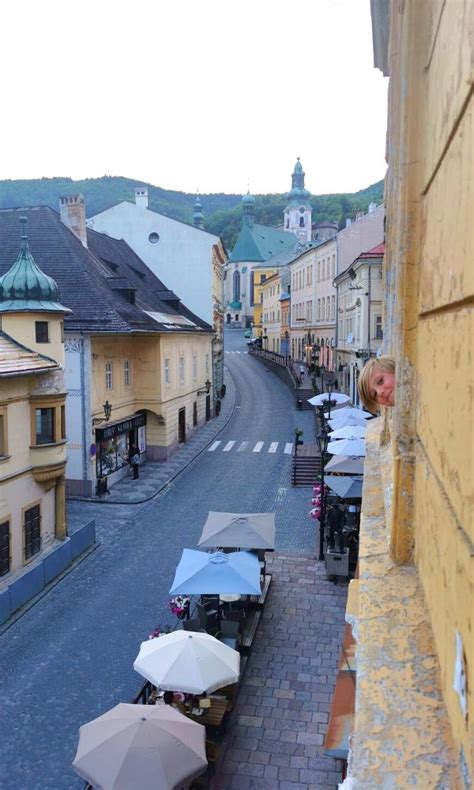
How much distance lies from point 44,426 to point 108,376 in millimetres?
A: 8847

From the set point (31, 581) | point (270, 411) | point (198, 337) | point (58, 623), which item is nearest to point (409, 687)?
point (58, 623)

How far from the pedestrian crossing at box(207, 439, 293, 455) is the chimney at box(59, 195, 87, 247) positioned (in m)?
12.9

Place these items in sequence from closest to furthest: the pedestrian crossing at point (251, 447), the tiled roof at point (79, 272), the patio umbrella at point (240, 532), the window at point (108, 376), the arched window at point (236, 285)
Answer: the patio umbrella at point (240, 532) < the tiled roof at point (79, 272) < the window at point (108, 376) < the pedestrian crossing at point (251, 447) < the arched window at point (236, 285)

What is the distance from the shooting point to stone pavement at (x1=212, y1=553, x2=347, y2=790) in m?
9.86

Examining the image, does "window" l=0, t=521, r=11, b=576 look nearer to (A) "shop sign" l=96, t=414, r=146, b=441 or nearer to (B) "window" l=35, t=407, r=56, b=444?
(B) "window" l=35, t=407, r=56, b=444

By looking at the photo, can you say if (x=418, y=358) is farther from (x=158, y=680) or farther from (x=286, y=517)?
(x=286, y=517)

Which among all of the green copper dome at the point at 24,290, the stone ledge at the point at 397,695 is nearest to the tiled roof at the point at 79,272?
the green copper dome at the point at 24,290

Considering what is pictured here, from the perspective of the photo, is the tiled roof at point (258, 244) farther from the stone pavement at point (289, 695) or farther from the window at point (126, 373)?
the stone pavement at point (289, 695)

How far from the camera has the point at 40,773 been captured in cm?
1016

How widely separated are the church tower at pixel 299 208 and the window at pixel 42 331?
105780 millimetres

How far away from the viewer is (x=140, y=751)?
8836 mm

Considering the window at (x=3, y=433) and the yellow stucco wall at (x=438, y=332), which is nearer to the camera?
the yellow stucco wall at (x=438, y=332)

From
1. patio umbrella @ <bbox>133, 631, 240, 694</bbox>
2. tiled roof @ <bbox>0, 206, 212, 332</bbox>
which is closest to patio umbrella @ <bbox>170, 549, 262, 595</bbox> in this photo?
patio umbrella @ <bbox>133, 631, 240, 694</bbox>

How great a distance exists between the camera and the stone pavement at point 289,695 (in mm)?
Answer: 9859
